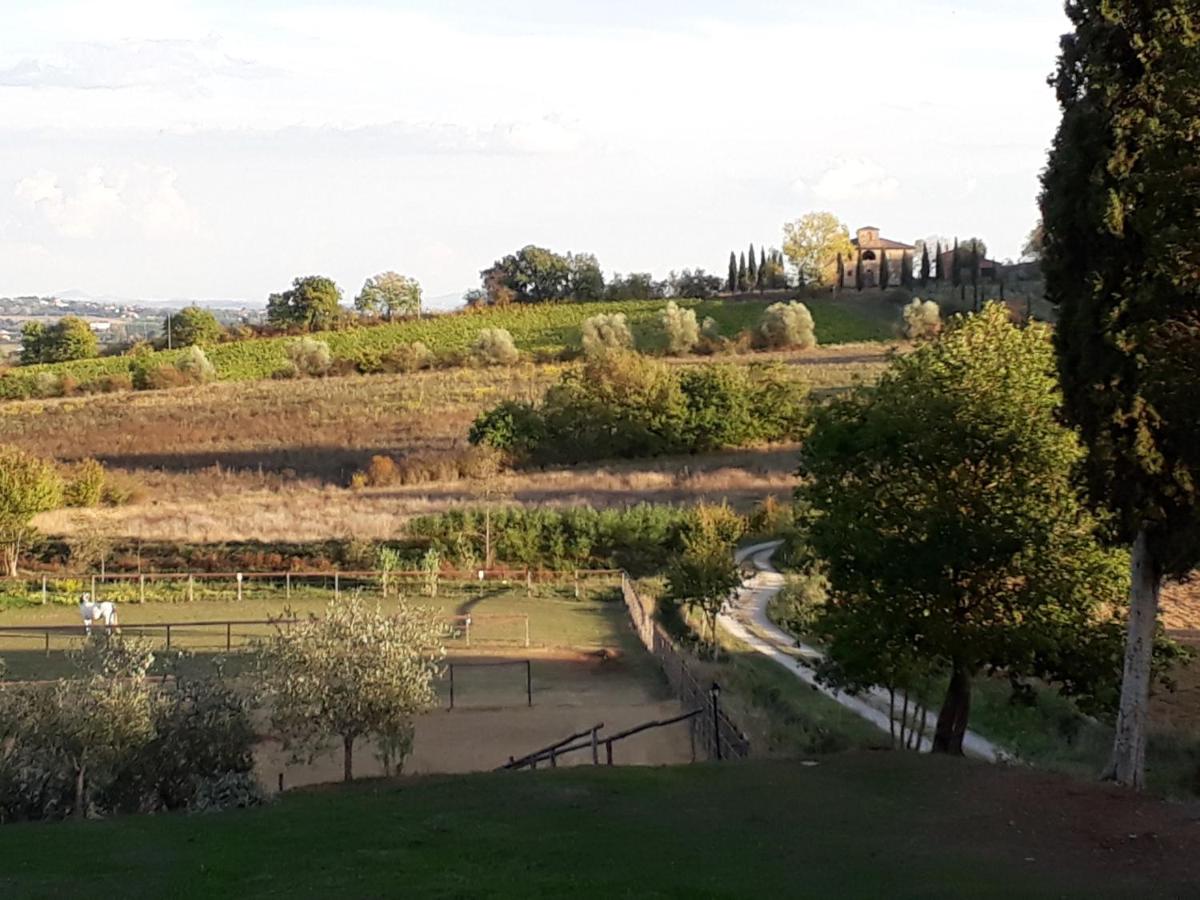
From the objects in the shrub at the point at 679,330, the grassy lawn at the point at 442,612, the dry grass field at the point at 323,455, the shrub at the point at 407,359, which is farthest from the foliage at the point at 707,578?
the shrub at the point at 407,359

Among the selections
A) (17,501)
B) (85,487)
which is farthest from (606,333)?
(17,501)

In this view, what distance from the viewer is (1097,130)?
1598 cm

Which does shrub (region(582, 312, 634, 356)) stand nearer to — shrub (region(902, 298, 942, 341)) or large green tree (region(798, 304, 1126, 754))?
shrub (region(902, 298, 942, 341))

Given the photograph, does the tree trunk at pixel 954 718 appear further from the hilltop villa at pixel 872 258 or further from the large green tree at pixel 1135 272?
the hilltop villa at pixel 872 258

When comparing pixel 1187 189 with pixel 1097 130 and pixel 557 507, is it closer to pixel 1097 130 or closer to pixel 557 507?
pixel 1097 130

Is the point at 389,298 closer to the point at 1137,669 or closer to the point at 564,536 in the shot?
the point at 564,536

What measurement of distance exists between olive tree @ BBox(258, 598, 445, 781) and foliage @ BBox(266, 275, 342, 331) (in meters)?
114

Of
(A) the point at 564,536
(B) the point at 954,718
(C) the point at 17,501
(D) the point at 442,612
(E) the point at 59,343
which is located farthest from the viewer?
(E) the point at 59,343

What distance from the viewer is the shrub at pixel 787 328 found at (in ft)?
337

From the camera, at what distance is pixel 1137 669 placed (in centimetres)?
1677

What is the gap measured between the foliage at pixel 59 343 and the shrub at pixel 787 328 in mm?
62417

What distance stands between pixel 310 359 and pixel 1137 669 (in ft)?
314

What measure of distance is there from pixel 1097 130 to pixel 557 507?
37.8m

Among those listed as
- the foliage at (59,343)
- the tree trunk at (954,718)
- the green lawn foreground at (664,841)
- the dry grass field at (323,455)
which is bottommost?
the dry grass field at (323,455)
